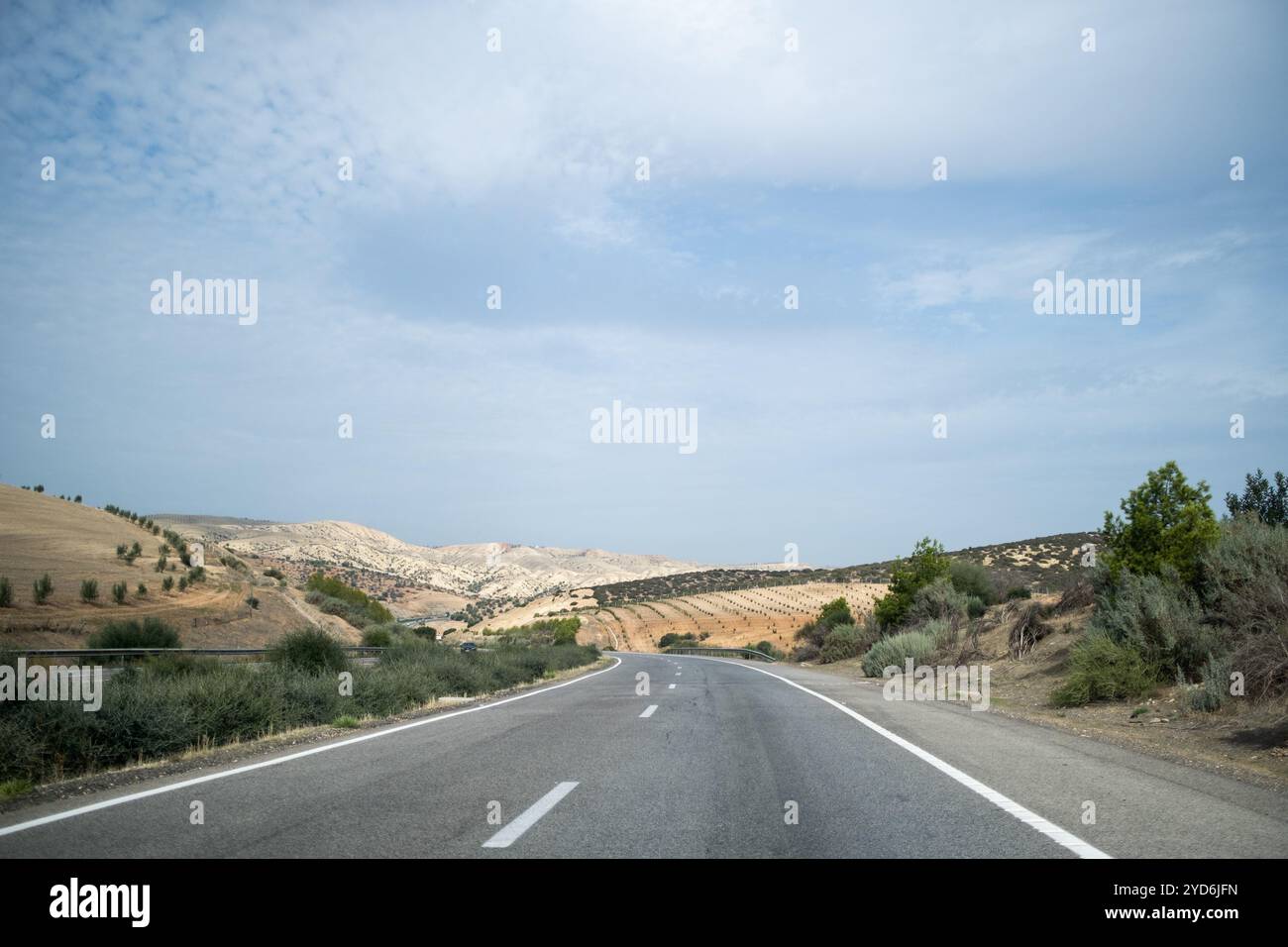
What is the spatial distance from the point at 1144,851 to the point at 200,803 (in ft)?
23.1

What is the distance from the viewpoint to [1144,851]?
5484mm

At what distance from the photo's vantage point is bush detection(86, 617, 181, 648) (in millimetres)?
26422

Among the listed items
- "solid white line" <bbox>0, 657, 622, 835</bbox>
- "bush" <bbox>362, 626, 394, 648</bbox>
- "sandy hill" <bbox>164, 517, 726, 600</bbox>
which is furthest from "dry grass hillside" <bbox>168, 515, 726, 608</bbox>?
"solid white line" <bbox>0, 657, 622, 835</bbox>

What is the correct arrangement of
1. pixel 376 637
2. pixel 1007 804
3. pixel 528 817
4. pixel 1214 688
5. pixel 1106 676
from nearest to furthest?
pixel 528 817 < pixel 1007 804 < pixel 1214 688 < pixel 1106 676 < pixel 376 637

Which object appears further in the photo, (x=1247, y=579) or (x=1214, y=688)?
(x=1247, y=579)

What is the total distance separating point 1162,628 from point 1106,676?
134 cm

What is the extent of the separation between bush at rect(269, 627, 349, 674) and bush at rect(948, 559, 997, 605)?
88.9 ft

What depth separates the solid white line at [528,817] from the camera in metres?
5.75

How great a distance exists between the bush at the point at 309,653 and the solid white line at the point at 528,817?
42.7ft

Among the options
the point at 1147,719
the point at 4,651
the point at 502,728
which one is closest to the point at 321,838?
the point at 502,728

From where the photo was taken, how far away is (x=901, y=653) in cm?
2802

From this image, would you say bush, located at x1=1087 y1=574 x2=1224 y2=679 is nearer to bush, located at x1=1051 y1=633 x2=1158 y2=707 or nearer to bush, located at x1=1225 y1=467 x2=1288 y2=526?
bush, located at x1=1051 y1=633 x2=1158 y2=707

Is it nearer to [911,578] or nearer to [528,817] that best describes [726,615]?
[911,578]

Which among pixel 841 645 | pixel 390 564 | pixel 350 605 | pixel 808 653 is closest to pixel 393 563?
pixel 390 564
